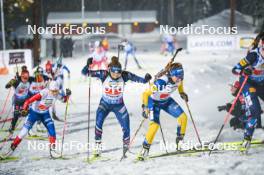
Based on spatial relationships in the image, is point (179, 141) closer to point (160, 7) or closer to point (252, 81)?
point (252, 81)

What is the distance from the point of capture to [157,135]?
12406 mm

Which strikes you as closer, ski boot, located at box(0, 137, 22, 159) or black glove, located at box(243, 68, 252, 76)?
black glove, located at box(243, 68, 252, 76)

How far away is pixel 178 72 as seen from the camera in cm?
891

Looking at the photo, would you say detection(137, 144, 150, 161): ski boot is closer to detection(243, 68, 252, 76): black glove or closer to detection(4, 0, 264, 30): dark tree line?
detection(243, 68, 252, 76): black glove

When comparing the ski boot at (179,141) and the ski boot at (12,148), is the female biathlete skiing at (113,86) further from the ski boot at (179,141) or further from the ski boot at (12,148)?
the ski boot at (12,148)

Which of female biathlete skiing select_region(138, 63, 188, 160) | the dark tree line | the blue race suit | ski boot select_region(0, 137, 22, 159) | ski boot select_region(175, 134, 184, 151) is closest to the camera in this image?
female biathlete skiing select_region(138, 63, 188, 160)

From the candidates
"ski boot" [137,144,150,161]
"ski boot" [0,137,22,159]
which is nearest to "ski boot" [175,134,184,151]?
"ski boot" [137,144,150,161]

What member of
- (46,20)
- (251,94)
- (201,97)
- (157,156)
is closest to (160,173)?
(157,156)

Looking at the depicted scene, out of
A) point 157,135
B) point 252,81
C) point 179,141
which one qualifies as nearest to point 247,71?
point 252,81

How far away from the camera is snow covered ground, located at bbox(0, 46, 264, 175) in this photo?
26.7 ft

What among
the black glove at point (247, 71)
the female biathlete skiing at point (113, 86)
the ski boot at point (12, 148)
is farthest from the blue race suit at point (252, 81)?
the ski boot at point (12, 148)

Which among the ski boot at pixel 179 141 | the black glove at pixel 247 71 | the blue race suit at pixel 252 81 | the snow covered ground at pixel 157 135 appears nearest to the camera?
the snow covered ground at pixel 157 135

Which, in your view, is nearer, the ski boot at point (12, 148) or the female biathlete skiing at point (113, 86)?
the female biathlete skiing at point (113, 86)

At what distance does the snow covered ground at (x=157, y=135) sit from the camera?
8148mm
